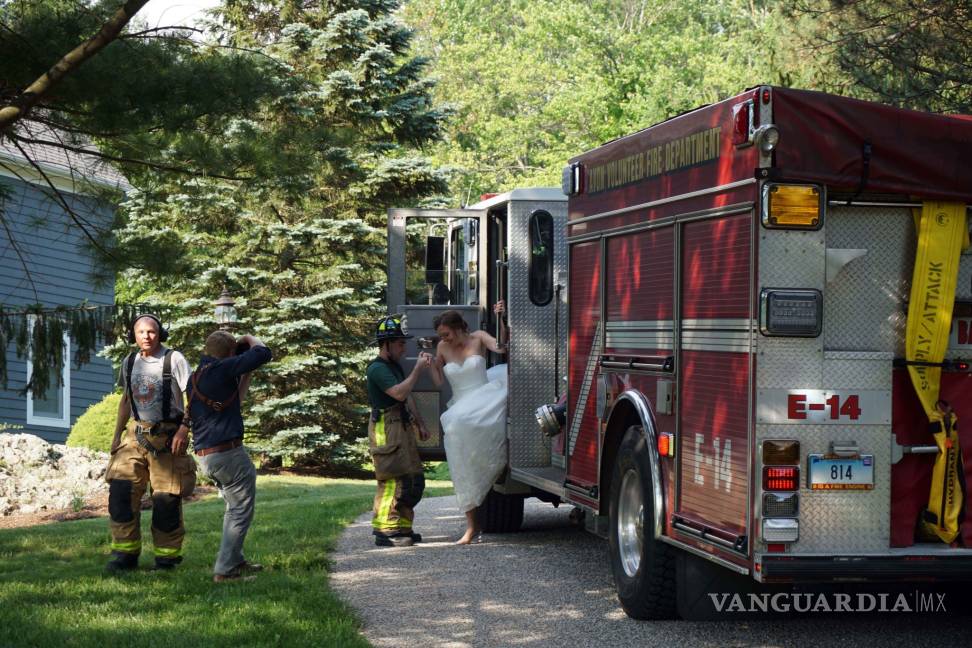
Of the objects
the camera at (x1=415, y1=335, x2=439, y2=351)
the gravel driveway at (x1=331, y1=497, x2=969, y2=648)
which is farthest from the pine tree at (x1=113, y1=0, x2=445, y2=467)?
the gravel driveway at (x1=331, y1=497, x2=969, y2=648)

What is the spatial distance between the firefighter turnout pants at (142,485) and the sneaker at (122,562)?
0.03 metres

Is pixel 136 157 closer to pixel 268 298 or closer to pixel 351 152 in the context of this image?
pixel 351 152

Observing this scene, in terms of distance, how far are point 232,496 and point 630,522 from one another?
286 centimetres

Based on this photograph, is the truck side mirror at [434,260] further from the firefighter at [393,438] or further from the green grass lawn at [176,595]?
the green grass lawn at [176,595]

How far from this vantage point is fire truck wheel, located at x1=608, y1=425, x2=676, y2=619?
7.44 meters

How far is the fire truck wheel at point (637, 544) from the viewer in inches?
293

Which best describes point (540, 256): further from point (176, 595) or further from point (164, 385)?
point (176, 595)

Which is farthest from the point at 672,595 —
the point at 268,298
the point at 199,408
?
the point at 268,298

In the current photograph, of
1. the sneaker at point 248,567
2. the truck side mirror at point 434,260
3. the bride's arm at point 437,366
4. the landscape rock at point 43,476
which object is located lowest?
the landscape rock at point 43,476

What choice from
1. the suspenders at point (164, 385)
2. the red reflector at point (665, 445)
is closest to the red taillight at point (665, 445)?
the red reflector at point (665, 445)

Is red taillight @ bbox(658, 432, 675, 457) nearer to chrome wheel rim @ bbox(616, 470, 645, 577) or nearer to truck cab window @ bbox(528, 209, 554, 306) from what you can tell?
chrome wheel rim @ bbox(616, 470, 645, 577)

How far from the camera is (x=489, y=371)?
1154 centimetres

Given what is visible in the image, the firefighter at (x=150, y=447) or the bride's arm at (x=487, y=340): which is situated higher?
the bride's arm at (x=487, y=340)

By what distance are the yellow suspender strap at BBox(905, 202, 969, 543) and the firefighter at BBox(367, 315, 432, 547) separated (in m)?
4.98
